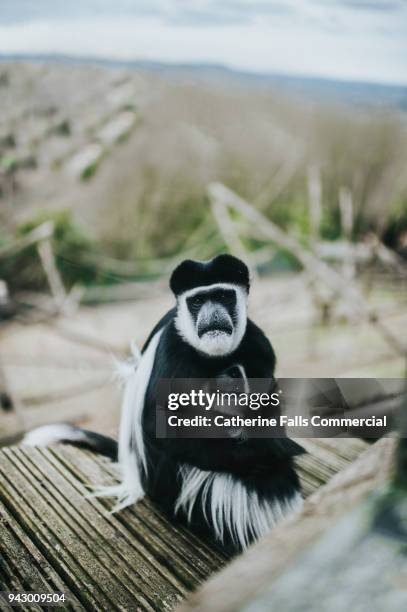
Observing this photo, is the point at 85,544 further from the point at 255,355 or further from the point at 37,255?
the point at 37,255

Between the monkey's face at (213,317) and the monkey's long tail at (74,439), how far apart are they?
0.36 meters

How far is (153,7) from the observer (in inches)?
52.7

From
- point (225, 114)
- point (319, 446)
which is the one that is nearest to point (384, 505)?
point (319, 446)

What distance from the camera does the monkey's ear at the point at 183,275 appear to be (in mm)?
1005

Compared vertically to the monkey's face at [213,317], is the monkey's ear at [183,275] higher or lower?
higher

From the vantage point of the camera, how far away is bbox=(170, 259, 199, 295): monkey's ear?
1005 mm

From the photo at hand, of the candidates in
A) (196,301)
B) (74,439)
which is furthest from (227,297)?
(74,439)

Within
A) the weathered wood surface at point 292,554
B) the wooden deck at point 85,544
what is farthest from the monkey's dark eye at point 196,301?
the weathered wood surface at point 292,554

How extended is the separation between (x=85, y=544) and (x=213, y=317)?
0.45 metres

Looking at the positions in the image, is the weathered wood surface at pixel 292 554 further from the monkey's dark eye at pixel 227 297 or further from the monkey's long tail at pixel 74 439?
the monkey's long tail at pixel 74 439

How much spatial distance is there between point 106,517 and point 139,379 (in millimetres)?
270

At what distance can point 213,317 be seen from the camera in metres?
0.97

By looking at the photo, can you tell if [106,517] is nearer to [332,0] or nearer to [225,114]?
[332,0]

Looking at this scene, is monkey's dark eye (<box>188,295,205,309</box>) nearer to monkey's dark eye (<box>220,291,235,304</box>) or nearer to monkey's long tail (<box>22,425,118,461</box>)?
monkey's dark eye (<box>220,291,235,304</box>)
